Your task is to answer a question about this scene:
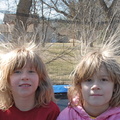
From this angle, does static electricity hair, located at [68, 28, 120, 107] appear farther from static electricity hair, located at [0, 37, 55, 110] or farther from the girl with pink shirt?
static electricity hair, located at [0, 37, 55, 110]

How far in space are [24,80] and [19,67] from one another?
95 mm

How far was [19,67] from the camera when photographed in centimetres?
151

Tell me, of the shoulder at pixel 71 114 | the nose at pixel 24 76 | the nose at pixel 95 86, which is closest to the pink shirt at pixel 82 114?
the shoulder at pixel 71 114

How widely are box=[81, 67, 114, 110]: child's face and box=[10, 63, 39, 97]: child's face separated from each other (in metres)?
0.36

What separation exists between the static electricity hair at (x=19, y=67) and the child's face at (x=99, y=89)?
0.38 m

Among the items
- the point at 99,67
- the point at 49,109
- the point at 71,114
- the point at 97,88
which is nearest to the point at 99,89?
the point at 97,88

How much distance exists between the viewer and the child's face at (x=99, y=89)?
4.39ft

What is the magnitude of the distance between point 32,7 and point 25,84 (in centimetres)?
276

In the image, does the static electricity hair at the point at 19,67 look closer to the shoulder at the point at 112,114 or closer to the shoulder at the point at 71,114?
the shoulder at the point at 71,114

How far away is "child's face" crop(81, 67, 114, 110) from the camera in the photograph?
1.34 meters

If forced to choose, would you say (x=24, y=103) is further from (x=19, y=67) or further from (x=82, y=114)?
(x=82, y=114)

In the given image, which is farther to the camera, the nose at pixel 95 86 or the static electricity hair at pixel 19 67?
the static electricity hair at pixel 19 67

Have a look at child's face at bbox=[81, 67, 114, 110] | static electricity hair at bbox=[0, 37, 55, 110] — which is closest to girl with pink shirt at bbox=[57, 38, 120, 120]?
child's face at bbox=[81, 67, 114, 110]

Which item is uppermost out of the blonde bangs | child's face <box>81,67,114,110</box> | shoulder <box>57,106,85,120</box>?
the blonde bangs
